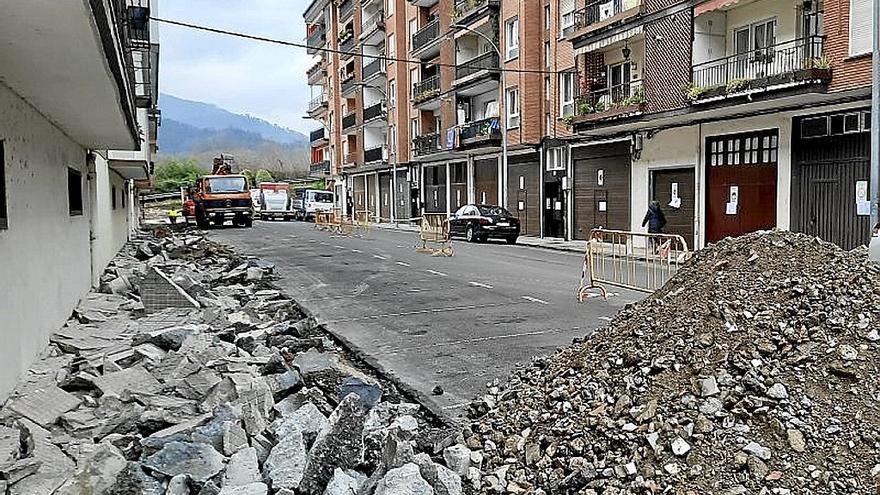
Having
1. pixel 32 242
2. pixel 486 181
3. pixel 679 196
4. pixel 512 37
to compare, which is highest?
pixel 512 37

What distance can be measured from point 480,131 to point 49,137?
94.5 ft

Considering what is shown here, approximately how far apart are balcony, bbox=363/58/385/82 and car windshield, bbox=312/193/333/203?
388 inches

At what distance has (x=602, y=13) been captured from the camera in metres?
27.3

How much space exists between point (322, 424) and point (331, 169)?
68.0 metres

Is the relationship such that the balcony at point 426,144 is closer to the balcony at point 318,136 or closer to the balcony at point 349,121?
the balcony at point 349,121

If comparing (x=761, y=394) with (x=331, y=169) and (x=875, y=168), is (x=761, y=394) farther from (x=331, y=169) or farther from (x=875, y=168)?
(x=331, y=169)

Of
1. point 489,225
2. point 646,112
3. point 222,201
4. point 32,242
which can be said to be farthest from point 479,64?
point 32,242

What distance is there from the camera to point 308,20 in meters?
79.9

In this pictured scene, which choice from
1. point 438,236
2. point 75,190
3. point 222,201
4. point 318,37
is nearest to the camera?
point 75,190

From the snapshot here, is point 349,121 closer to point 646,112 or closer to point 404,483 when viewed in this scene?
point 646,112

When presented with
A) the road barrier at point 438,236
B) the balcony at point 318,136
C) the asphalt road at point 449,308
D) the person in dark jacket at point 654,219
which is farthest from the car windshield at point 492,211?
the balcony at point 318,136

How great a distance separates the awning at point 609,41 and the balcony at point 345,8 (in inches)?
1483

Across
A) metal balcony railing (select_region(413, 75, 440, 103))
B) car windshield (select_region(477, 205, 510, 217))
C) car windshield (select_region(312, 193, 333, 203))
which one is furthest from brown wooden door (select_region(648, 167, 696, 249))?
car windshield (select_region(312, 193, 333, 203))

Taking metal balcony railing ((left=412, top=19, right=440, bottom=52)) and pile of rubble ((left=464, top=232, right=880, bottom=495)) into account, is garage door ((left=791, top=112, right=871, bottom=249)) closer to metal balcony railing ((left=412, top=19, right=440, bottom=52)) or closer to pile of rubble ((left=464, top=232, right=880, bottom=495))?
pile of rubble ((left=464, top=232, right=880, bottom=495))
